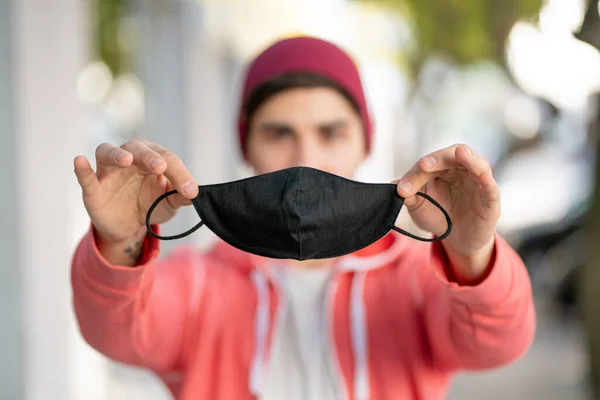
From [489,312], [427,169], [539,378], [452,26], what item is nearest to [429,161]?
[427,169]

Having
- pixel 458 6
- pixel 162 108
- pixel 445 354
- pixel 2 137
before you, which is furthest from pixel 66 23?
pixel 458 6

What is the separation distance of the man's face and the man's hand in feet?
1.30

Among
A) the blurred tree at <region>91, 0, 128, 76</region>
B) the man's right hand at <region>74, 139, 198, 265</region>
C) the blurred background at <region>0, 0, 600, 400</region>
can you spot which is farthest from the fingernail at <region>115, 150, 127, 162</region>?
the blurred tree at <region>91, 0, 128, 76</region>

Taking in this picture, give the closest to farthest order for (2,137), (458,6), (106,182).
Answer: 1. (106,182)
2. (2,137)
3. (458,6)

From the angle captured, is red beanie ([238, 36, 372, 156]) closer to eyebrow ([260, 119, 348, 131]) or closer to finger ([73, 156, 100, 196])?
eyebrow ([260, 119, 348, 131])

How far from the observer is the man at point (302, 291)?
4.21 ft

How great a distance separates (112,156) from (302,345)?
744 mm

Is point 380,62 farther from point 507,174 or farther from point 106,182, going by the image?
point 106,182

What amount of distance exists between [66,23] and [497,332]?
8.07 ft

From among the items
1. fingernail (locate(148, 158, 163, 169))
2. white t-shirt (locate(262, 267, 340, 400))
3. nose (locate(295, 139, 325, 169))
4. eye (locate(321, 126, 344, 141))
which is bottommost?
white t-shirt (locate(262, 267, 340, 400))

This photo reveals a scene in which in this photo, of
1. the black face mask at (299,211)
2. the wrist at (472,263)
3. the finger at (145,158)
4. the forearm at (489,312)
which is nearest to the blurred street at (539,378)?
the forearm at (489,312)

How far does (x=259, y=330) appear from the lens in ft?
5.36

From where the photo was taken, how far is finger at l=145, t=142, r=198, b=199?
1190 millimetres

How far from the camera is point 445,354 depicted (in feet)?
4.88
